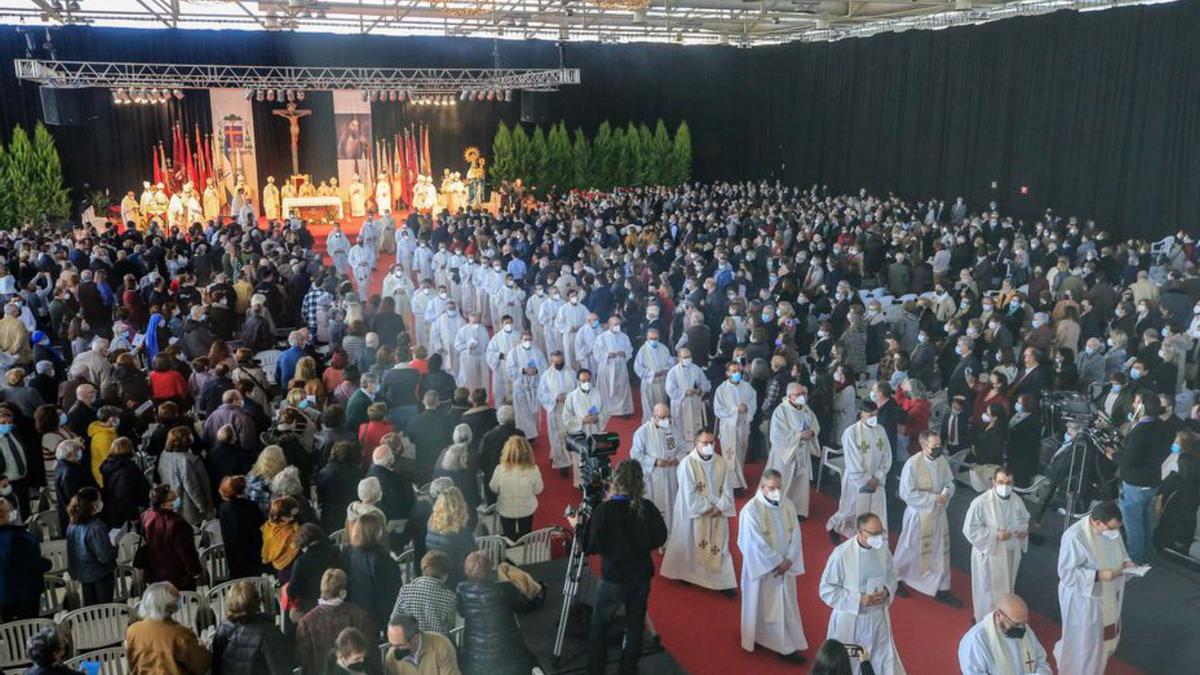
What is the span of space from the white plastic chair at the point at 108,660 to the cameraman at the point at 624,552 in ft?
9.72

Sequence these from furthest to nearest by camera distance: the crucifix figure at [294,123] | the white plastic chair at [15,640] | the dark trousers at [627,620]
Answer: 1. the crucifix figure at [294,123]
2. the dark trousers at [627,620]
3. the white plastic chair at [15,640]

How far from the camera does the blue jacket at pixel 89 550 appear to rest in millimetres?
6648

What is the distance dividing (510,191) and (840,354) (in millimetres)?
22555

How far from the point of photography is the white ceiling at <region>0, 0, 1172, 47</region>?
84.4ft

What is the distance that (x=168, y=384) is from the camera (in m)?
10.0

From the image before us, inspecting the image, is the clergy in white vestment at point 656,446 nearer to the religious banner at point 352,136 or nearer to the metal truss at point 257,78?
the metal truss at point 257,78

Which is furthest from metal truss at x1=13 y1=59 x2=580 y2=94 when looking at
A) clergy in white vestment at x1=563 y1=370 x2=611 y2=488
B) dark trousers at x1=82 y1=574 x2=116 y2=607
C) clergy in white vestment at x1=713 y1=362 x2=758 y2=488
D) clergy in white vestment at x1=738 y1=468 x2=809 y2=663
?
clergy in white vestment at x1=738 y1=468 x2=809 y2=663

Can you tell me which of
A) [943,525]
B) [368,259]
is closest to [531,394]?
[943,525]

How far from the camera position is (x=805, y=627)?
7.91 meters

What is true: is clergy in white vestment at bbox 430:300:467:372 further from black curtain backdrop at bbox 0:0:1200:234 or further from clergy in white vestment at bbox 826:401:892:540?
black curtain backdrop at bbox 0:0:1200:234

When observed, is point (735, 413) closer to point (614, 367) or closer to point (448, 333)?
point (614, 367)

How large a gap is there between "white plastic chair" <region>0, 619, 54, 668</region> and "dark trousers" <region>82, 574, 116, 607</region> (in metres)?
0.76

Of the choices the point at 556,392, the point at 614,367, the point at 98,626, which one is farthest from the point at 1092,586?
the point at 614,367

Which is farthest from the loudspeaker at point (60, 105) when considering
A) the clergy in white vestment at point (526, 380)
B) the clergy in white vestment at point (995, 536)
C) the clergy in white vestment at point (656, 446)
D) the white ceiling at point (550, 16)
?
the clergy in white vestment at point (995, 536)
